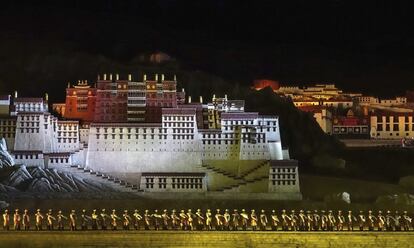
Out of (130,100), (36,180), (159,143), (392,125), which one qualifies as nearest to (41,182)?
(36,180)

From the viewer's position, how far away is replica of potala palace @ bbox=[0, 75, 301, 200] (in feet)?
144

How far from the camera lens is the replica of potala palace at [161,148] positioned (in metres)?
44.0

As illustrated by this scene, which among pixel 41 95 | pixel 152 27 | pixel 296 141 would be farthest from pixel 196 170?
pixel 152 27

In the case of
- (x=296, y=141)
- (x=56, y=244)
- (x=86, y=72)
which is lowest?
(x=56, y=244)

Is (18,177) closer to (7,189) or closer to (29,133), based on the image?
(7,189)

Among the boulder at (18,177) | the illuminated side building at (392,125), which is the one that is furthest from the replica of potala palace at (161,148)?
the illuminated side building at (392,125)

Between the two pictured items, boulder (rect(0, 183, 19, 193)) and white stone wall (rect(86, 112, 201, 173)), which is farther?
white stone wall (rect(86, 112, 201, 173))

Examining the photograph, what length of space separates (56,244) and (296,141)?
20604 mm

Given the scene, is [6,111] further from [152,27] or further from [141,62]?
[152,27]

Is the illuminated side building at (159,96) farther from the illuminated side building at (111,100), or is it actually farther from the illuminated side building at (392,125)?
the illuminated side building at (392,125)

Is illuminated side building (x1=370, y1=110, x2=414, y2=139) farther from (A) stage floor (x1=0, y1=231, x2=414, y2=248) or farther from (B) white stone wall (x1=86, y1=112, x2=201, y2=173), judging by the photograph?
(A) stage floor (x1=0, y1=231, x2=414, y2=248)

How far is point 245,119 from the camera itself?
1809 inches

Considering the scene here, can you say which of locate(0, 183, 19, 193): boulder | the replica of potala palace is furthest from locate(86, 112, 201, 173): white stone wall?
locate(0, 183, 19, 193): boulder

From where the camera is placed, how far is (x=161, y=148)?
4547cm
